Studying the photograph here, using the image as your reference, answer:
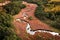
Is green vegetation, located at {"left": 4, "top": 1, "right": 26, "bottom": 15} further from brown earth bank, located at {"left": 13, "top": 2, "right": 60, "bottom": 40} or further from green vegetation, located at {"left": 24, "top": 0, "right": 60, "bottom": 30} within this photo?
green vegetation, located at {"left": 24, "top": 0, "right": 60, "bottom": 30}

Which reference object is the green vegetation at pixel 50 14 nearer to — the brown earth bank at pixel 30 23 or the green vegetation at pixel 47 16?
the green vegetation at pixel 47 16

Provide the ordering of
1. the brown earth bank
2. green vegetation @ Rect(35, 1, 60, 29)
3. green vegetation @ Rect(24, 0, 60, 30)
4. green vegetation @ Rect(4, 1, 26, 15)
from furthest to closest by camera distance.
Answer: green vegetation @ Rect(4, 1, 26, 15) < green vegetation @ Rect(35, 1, 60, 29) < green vegetation @ Rect(24, 0, 60, 30) < the brown earth bank

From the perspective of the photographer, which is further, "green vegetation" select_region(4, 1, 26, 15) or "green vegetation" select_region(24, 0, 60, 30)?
"green vegetation" select_region(4, 1, 26, 15)

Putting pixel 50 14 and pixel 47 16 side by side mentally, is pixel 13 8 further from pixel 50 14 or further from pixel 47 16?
pixel 50 14

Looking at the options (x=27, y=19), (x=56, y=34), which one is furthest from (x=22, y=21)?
(x=56, y=34)

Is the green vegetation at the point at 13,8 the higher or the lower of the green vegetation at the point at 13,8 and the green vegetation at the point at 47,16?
the higher

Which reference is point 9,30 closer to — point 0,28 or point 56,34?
point 0,28

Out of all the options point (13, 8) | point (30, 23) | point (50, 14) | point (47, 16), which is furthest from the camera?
point (13, 8)

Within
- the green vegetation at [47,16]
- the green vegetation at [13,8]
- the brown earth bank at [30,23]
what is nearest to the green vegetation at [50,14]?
the green vegetation at [47,16]

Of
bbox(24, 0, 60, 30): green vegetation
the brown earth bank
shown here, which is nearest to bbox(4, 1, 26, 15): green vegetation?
the brown earth bank

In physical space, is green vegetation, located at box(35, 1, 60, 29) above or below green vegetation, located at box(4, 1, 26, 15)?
below

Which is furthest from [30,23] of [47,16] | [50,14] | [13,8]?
[13,8]

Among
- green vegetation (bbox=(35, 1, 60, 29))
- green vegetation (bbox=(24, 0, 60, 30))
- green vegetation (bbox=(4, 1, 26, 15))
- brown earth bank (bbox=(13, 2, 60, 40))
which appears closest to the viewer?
brown earth bank (bbox=(13, 2, 60, 40))

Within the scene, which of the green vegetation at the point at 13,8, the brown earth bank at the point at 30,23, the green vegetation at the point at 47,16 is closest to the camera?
the brown earth bank at the point at 30,23
